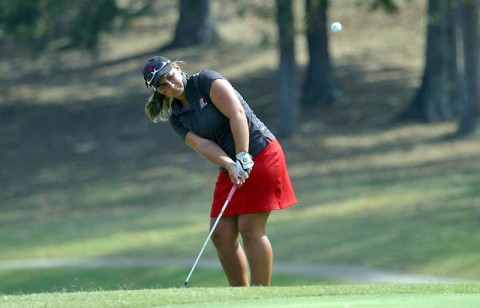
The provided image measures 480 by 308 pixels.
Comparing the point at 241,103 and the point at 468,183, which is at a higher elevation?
the point at 241,103

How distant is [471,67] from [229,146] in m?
19.0

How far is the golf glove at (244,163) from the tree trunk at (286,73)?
A: 62.6 feet

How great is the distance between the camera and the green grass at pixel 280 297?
23.4ft

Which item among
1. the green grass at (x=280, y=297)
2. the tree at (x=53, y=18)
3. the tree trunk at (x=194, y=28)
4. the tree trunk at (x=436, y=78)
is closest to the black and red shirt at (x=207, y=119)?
the green grass at (x=280, y=297)

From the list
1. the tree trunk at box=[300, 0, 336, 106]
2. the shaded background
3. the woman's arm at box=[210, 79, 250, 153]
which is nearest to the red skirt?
the woman's arm at box=[210, 79, 250, 153]

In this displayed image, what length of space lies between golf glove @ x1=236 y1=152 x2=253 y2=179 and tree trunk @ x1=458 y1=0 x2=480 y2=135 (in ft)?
59.1

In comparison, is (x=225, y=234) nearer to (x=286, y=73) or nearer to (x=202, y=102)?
(x=202, y=102)

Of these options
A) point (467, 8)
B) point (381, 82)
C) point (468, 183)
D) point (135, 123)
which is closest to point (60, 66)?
point (135, 123)

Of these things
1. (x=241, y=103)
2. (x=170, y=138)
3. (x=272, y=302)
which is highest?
(x=241, y=103)

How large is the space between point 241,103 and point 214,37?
3096 centimetres

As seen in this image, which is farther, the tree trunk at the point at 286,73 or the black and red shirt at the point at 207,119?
the tree trunk at the point at 286,73

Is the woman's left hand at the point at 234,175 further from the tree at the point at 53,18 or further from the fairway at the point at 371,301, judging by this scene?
the tree at the point at 53,18

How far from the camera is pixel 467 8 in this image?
2581cm

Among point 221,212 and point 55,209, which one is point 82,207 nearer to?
point 55,209
